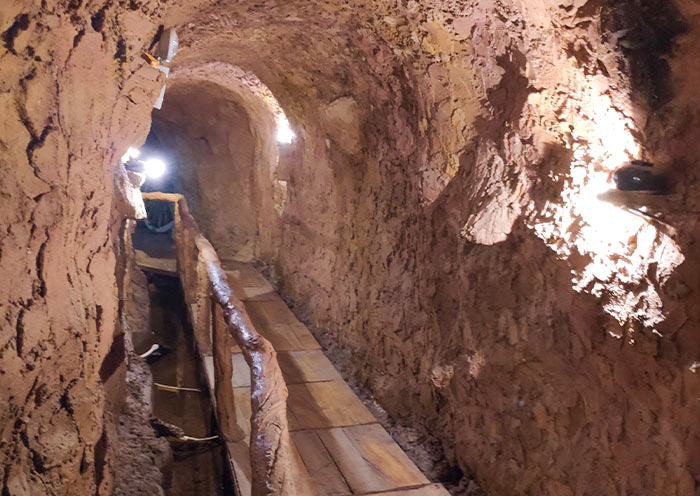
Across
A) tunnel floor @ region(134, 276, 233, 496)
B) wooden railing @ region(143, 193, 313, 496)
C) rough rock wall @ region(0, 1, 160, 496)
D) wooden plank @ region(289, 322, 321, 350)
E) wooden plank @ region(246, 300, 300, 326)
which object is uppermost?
rough rock wall @ region(0, 1, 160, 496)

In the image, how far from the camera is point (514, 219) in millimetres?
2812

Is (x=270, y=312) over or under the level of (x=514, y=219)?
under

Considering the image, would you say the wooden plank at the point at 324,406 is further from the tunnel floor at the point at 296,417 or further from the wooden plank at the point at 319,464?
the wooden plank at the point at 319,464

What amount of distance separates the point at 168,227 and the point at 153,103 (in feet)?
25.6

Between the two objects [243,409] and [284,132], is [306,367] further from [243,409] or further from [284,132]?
[284,132]

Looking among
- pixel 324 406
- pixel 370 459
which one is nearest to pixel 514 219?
pixel 370 459

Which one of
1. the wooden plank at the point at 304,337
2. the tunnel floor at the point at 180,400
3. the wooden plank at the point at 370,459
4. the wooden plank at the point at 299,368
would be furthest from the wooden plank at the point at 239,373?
the wooden plank at the point at 370,459

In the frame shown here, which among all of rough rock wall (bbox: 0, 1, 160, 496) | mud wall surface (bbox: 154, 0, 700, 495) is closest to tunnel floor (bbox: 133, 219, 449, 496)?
mud wall surface (bbox: 154, 0, 700, 495)

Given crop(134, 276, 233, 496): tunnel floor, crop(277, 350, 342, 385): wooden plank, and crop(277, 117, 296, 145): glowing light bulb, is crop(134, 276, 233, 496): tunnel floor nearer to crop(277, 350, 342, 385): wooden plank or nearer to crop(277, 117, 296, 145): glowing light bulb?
crop(277, 350, 342, 385): wooden plank

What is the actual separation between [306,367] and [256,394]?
Result: 210 centimetres

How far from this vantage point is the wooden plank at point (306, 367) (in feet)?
14.6

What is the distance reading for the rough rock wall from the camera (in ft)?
5.05

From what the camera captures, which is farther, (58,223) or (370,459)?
(370,459)

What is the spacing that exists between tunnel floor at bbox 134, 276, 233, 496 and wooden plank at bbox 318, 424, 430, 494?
0.74 m
